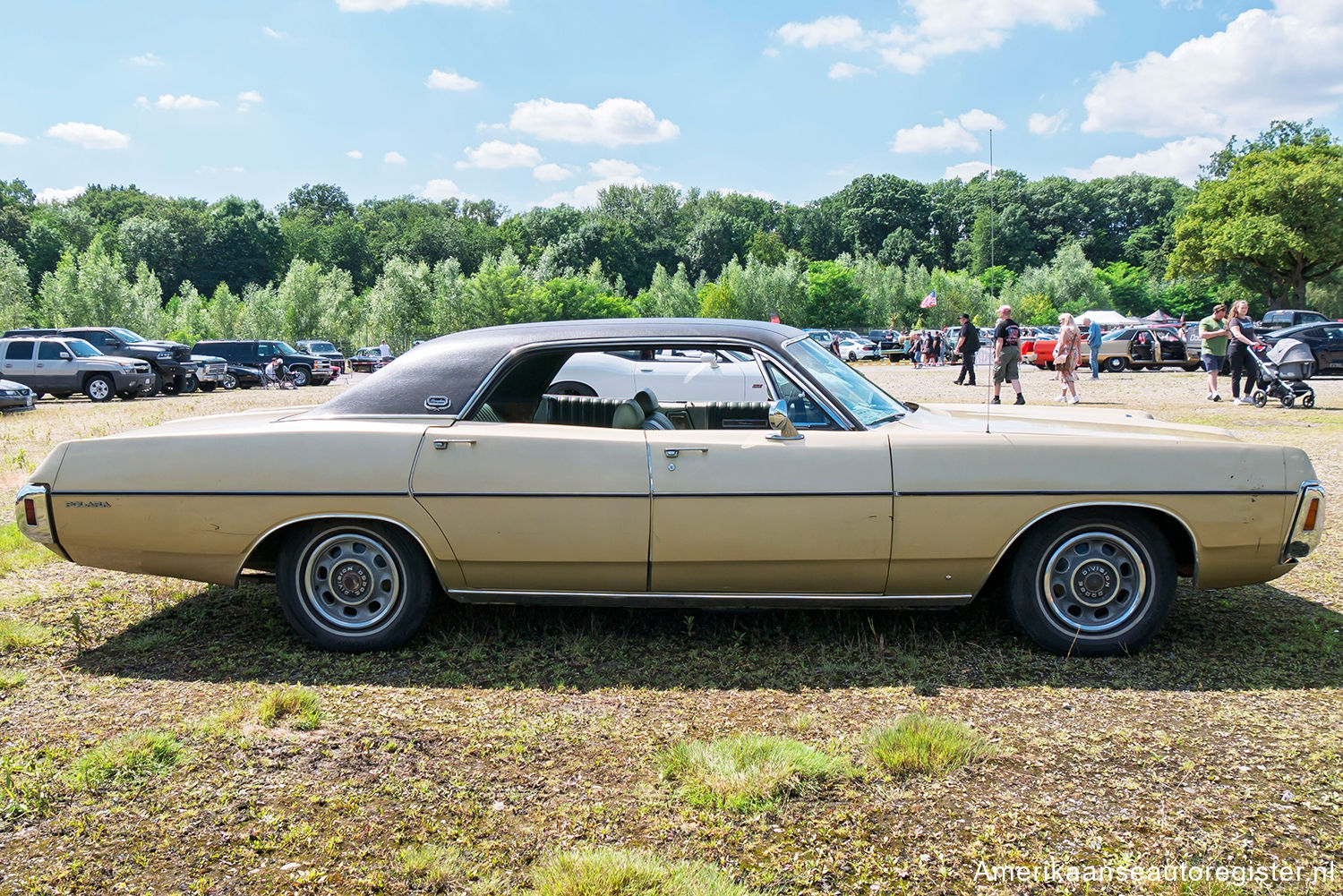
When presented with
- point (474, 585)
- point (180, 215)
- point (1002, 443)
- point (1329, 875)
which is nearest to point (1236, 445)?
point (1002, 443)

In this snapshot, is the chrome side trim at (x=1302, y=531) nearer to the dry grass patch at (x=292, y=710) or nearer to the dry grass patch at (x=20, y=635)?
the dry grass patch at (x=292, y=710)

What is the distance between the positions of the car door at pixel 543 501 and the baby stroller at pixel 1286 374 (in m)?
14.5

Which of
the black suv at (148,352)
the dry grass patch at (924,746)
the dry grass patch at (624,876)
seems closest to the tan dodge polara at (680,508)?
the dry grass patch at (924,746)

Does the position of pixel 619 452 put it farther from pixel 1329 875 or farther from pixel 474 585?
pixel 1329 875

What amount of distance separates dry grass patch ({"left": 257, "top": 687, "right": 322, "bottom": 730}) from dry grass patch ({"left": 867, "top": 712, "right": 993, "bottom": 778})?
79.9 inches

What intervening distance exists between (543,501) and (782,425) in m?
1.05

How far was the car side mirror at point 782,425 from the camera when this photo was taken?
3.86 m

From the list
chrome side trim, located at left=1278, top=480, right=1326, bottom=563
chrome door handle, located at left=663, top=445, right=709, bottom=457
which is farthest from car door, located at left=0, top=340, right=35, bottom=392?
chrome side trim, located at left=1278, top=480, right=1326, bottom=563

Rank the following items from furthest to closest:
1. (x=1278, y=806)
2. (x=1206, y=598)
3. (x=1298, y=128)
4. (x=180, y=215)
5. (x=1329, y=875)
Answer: (x=180, y=215) → (x=1298, y=128) → (x=1206, y=598) → (x=1278, y=806) → (x=1329, y=875)

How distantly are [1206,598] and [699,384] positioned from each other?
2915 millimetres

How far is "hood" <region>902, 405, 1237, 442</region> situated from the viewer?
3.99 m

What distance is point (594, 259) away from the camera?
334ft

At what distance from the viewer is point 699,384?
5242mm

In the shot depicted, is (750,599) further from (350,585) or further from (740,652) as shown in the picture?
(350,585)
